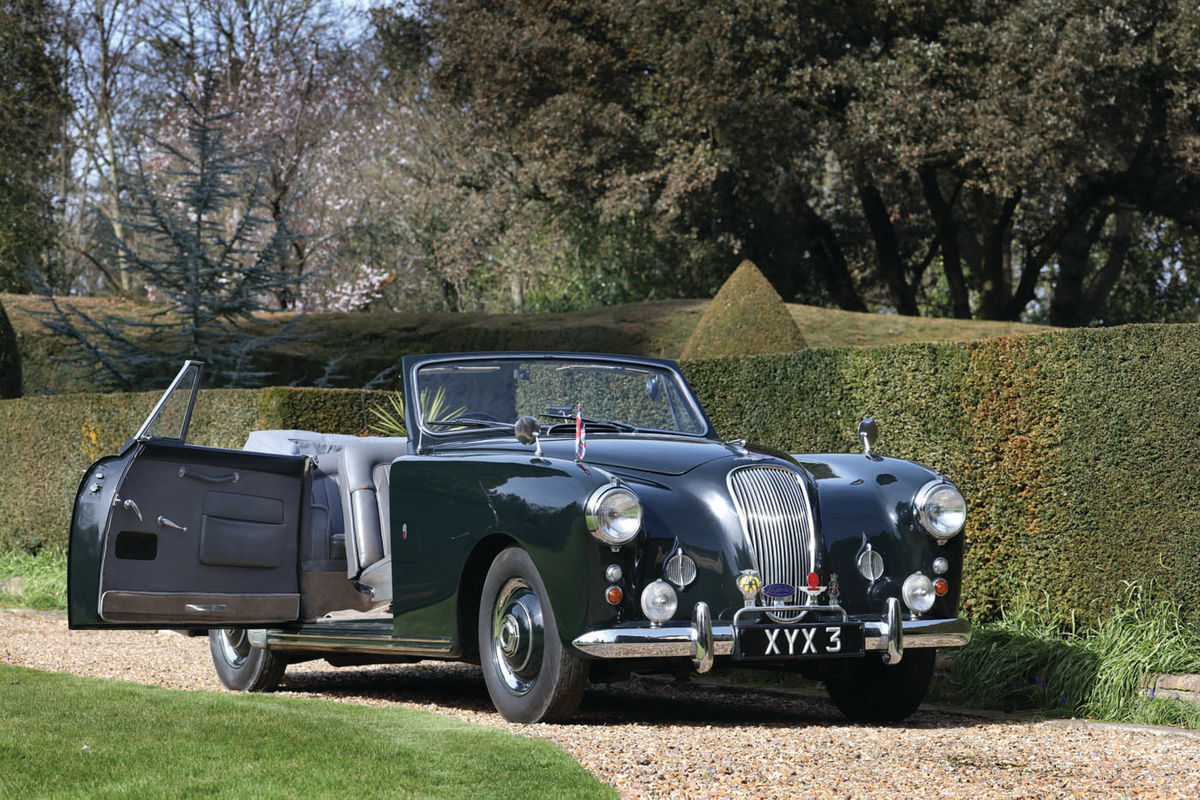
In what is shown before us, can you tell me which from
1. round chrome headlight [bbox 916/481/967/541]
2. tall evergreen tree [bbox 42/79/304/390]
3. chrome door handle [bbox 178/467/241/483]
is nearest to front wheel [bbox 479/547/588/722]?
chrome door handle [bbox 178/467/241/483]

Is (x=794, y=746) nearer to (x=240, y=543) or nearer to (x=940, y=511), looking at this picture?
(x=940, y=511)

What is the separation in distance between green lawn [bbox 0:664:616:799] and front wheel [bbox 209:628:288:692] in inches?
50.3

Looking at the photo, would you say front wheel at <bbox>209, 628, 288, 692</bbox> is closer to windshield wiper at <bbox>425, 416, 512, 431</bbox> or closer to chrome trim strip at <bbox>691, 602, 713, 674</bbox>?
windshield wiper at <bbox>425, 416, 512, 431</bbox>

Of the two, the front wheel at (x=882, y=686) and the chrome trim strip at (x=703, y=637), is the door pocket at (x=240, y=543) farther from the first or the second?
the front wheel at (x=882, y=686)

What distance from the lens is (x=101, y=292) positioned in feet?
132

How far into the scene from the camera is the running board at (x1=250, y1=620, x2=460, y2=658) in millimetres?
6445

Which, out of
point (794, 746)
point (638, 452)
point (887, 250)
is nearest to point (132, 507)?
point (638, 452)

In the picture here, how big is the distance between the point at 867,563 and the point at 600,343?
15334 millimetres

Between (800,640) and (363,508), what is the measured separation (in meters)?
2.77

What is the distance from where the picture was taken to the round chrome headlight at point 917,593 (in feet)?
20.3

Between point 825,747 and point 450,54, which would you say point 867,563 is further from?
point 450,54

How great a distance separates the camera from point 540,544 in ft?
19.1

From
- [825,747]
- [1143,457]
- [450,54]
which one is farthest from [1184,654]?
[450,54]

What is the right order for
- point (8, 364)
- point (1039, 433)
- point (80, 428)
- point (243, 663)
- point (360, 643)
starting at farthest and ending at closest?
point (8, 364) < point (80, 428) < point (1039, 433) < point (243, 663) < point (360, 643)
